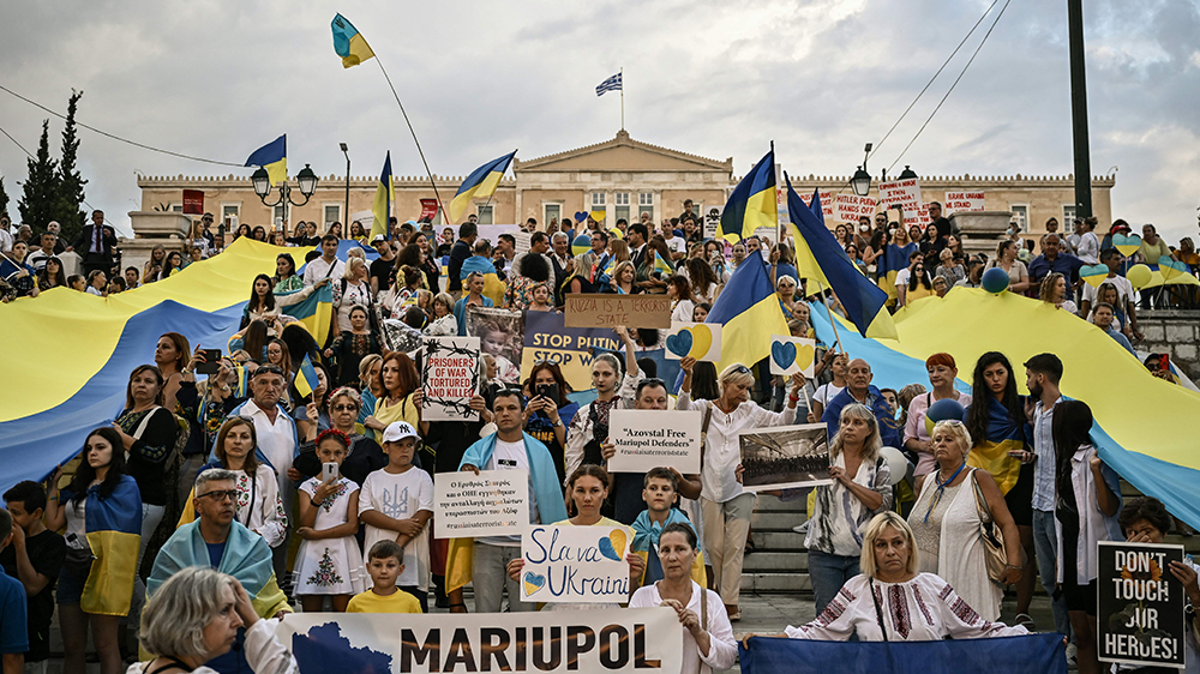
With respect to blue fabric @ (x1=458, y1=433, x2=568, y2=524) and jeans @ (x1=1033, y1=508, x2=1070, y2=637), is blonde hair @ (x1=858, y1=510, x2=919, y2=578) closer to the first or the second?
jeans @ (x1=1033, y1=508, x2=1070, y2=637)

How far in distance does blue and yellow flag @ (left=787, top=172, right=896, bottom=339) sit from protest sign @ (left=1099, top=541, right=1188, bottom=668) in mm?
3505

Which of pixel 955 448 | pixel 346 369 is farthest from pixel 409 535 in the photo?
pixel 346 369

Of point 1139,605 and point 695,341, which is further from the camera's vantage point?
point 695,341

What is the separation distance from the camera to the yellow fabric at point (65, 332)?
9.27 metres

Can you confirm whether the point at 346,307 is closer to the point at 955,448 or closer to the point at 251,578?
the point at 251,578

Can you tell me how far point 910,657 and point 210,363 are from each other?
556cm

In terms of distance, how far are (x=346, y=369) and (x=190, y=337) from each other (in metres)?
2.96

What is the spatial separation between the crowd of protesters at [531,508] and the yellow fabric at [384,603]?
0.5 inches

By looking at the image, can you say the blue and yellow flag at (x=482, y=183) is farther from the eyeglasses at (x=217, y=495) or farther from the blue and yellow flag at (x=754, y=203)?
the eyeglasses at (x=217, y=495)

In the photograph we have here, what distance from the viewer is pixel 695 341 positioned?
9336mm

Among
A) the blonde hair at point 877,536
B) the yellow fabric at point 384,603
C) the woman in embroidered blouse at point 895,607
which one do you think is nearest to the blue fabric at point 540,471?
the yellow fabric at point 384,603

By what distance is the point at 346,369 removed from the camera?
33.2ft

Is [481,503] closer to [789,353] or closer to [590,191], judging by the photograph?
[789,353]

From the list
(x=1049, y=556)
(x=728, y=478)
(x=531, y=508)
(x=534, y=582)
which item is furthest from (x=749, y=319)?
(x=534, y=582)
